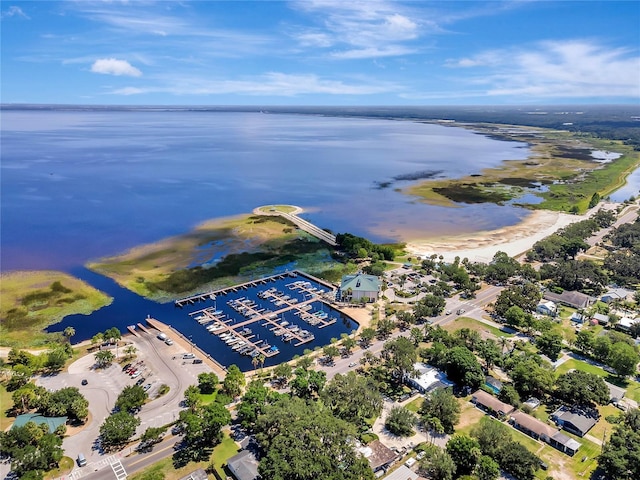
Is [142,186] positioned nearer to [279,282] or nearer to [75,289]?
[75,289]

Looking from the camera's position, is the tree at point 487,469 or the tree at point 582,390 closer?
the tree at point 487,469

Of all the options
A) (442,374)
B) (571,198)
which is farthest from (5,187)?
(571,198)

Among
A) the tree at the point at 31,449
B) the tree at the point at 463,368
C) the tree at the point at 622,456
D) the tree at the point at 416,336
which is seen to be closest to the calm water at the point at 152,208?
the tree at the point at 416,336

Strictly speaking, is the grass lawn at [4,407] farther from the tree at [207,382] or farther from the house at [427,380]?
the house at [427,380]

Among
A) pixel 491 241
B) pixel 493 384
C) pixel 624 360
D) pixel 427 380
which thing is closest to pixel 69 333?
pixel 427 380

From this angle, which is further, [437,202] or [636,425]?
[437,202]

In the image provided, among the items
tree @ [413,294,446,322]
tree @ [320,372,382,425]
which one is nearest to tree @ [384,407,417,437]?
tree @ [320,372,382,425]
